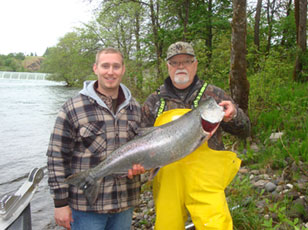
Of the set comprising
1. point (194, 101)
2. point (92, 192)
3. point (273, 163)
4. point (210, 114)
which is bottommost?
point (273, 163)

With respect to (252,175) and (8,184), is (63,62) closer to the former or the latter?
(8,184)

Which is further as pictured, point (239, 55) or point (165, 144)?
point (239, 55)

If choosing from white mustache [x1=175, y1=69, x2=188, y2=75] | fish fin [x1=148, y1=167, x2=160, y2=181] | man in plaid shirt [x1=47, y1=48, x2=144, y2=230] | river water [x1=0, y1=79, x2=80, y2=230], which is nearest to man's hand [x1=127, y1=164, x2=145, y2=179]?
man in plaid shirt [x1=47, y1=48, x2=144, y2=230]

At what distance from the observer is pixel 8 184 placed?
727 centimetres

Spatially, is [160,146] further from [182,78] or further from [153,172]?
[182,78]

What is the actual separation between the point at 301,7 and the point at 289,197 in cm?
794

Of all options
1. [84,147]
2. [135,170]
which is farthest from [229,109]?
[84,147]

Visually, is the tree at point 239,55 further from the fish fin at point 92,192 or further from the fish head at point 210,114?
the fish fin at point 92,192

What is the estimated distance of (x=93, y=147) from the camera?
271cm

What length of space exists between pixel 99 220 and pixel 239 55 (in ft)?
15.7

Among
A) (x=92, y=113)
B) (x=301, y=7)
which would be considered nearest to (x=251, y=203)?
(x=92, y=113)

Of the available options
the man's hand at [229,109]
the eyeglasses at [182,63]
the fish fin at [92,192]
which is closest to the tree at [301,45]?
the eyeglasses at [182,63]

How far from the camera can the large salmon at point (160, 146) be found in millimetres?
2586

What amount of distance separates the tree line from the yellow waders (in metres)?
3.61
